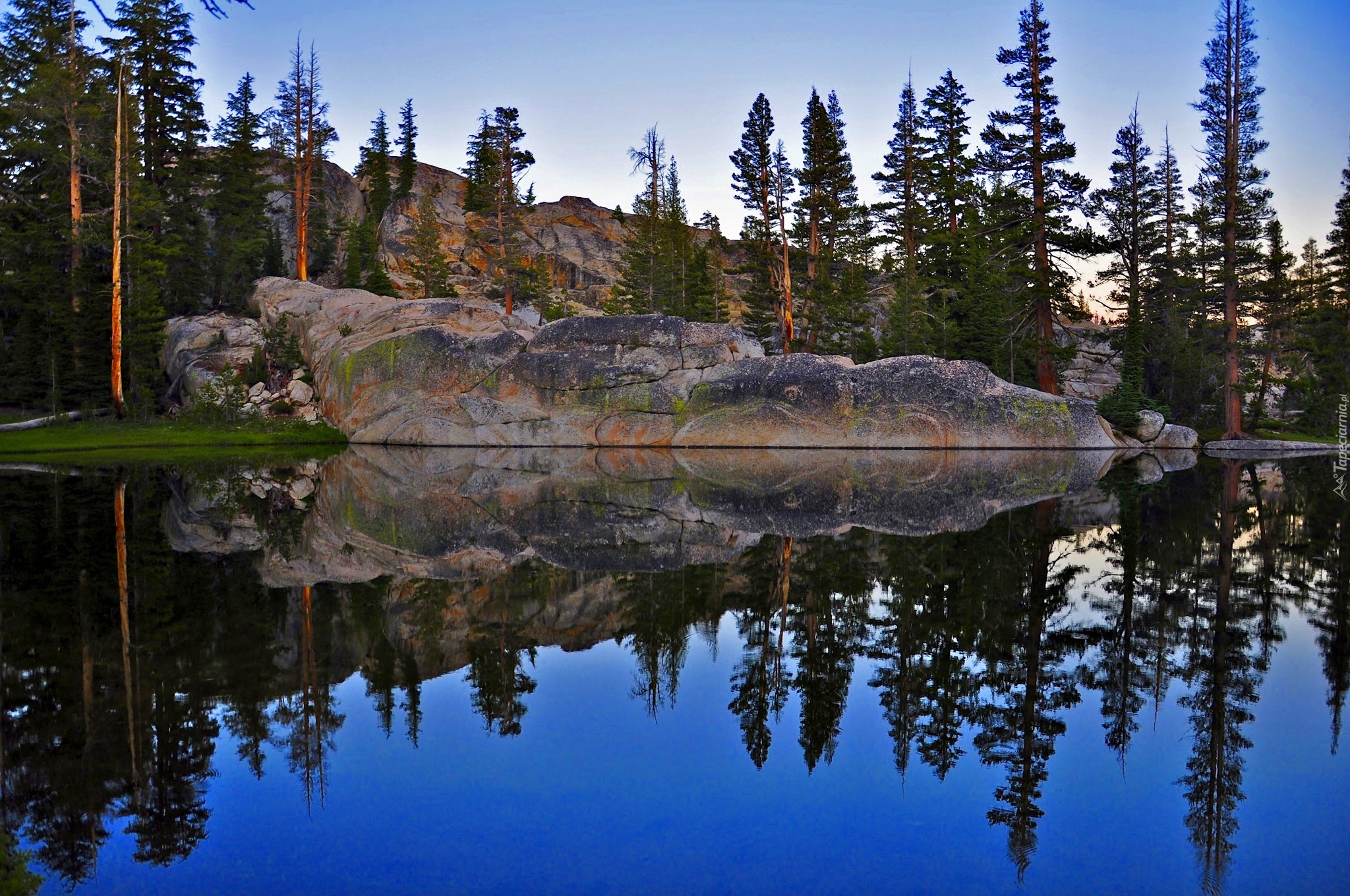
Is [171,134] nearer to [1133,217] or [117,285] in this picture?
[117,285]

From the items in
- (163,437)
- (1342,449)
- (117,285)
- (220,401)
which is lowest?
(1342,449)

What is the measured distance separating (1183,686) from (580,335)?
28297 millimetres

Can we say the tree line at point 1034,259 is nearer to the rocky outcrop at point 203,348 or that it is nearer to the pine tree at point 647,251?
the pine tree at point 647,251

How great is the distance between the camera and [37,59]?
3444 centimetres

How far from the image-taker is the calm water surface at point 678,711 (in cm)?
395

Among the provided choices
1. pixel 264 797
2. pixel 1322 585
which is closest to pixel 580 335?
pixel 1322 585

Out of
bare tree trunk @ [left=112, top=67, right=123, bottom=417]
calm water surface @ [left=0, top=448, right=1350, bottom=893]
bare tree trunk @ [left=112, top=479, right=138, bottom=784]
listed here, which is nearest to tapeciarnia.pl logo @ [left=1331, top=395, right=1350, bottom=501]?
calm water surface @ [left=0, top=448, right=1350, bottom=893]

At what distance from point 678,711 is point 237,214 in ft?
157

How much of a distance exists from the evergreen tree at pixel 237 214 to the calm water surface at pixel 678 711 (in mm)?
34011

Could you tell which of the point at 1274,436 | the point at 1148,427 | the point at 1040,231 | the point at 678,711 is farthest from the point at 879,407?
the point at 678,711

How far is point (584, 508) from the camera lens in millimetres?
15258

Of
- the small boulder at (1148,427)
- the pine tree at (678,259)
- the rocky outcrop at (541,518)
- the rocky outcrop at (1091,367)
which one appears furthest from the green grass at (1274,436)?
the pine tree at (678,259)

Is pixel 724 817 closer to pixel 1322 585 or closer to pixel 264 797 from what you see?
pixel 264 797

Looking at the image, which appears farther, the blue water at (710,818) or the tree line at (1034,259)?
the tree line at (1034,259)
